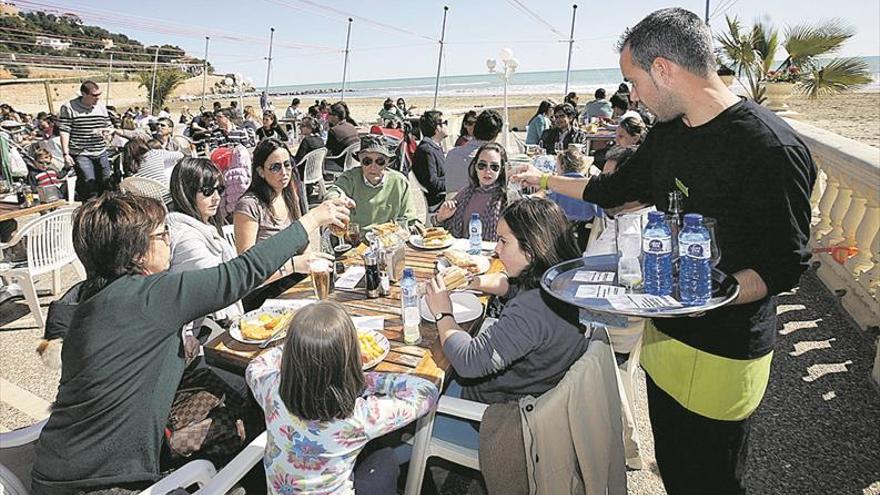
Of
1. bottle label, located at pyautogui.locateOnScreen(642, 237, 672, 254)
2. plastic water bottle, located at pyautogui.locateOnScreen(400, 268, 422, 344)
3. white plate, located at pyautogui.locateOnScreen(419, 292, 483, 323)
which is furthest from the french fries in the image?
bottle label, located at pyautogui.locateOnScreen(642, 237, 672, 254)

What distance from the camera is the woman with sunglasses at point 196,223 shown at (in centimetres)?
275

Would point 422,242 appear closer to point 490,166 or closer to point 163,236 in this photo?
point 490,166

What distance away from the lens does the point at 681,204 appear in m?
1.72

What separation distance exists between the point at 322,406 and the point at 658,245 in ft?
3.72

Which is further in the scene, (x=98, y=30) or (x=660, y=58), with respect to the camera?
(x=98, y=30)

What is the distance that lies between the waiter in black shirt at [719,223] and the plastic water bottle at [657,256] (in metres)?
0.20

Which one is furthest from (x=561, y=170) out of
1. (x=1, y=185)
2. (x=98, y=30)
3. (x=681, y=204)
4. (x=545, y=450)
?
(x=98, y=30)

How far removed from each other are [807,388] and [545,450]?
7.36ft

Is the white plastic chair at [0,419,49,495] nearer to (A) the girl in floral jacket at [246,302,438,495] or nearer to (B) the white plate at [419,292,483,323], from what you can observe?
(A) the girl in floral jacket at [246,302,438,495]

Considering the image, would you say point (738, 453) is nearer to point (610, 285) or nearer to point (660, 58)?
point (610, 285)

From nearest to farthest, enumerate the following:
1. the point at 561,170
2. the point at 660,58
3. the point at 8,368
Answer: the point at 660,58, the point at 8,368, the point at 561,170

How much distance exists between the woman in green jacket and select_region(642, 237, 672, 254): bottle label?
1.41 metres

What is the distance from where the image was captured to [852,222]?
3.62 metres

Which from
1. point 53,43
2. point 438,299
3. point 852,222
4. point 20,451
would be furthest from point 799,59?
point 53,43
